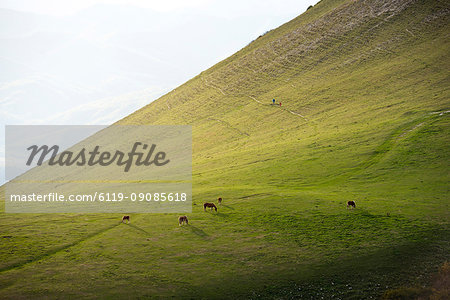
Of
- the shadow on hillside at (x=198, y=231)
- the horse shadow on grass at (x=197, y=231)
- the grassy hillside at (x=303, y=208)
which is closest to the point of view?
the grassy hillside at (x=303, y=208)

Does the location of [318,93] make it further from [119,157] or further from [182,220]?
[182,220]

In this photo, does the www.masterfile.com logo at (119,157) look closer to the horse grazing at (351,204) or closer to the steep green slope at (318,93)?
the steep green slope at (318,93)

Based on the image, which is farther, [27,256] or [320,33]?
[320,33]

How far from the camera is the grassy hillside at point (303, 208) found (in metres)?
30.1

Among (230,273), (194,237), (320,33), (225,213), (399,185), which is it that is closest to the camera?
(230,273)

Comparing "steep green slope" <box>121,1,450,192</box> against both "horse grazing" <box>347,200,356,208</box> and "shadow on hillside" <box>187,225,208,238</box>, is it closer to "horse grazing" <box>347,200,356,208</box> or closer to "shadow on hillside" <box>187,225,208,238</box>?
"horse grazing" <box>347,200,356,208</box>

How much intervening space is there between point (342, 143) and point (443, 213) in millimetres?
28788

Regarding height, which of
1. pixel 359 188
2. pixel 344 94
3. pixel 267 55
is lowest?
pixel 359 188

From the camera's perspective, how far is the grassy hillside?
98.7ft

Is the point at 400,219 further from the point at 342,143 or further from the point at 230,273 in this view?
the point at 342,143

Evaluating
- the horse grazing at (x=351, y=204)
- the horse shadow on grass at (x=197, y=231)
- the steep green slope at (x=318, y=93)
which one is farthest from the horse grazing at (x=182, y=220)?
the steep green slope at (x=318, y=93)

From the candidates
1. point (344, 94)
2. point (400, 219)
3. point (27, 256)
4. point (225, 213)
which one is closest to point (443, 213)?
point (400, 219)

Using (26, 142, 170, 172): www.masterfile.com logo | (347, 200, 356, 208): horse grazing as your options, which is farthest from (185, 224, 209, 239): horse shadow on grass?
(26, 142, 170, 172): www.masterfile.com logo

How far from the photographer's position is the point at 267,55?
13312 cm
